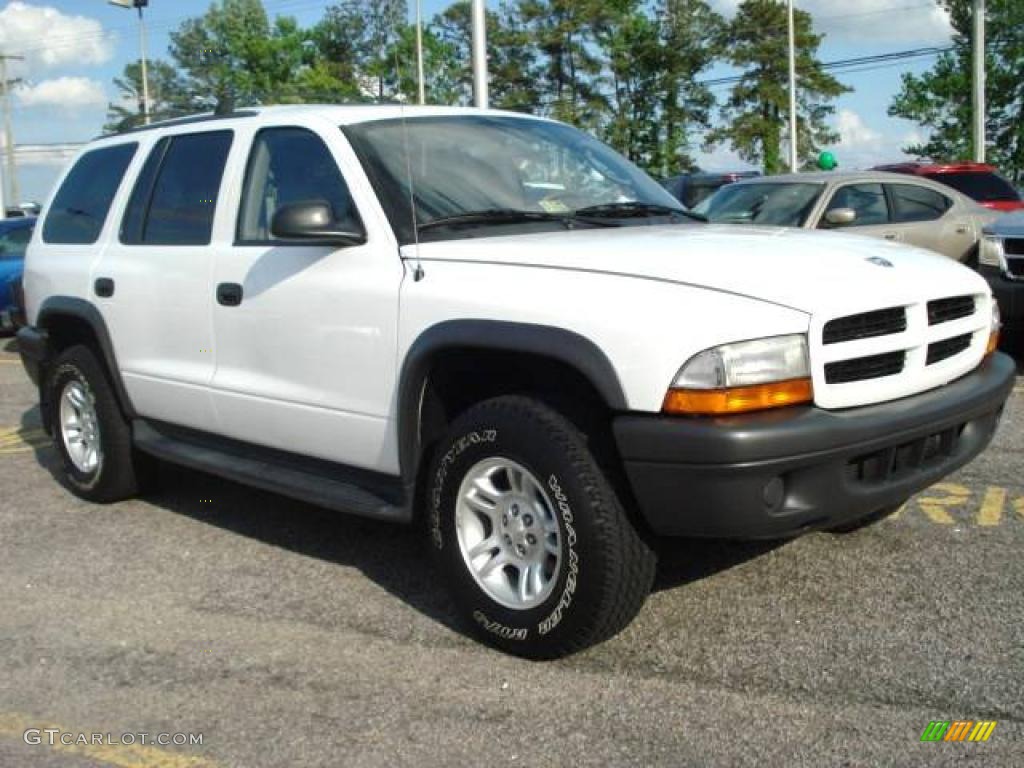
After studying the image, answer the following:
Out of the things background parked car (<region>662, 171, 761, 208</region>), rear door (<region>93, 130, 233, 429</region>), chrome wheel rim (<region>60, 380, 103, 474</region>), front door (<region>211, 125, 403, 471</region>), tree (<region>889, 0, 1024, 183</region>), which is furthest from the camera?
tree (<region>889, 0, 1024, 183</region>)

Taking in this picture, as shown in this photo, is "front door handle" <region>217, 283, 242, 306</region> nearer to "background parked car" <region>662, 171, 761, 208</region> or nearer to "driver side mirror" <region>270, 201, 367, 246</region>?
"driver side mirror" <region>270, 201, 367, 246</region>

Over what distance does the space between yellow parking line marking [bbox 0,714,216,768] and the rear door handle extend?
8.38ft

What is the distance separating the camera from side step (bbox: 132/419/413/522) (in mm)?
4102

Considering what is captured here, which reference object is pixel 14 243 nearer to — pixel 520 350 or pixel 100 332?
pixel 100 332

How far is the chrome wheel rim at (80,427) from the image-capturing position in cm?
578

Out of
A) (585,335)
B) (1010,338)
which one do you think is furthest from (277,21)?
(585,335)

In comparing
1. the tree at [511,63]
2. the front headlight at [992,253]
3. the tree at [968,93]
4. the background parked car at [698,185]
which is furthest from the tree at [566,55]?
the front headlight at [992,253]

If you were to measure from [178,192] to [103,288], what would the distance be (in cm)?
68

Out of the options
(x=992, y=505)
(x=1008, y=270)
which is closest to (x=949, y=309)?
(x=992, y=505)

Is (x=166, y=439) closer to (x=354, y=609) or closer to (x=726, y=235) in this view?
(x=354, y=609)

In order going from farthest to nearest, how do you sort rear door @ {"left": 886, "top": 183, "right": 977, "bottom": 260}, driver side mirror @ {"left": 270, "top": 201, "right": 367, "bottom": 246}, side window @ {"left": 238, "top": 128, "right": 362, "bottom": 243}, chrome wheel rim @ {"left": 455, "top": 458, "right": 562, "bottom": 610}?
1. rear door @ {"left": 886, "top": 183, "right": 977, "bottom": 260}
2. side window @ {"left": 238, "top": 128, "right": 362, "bottom": 243}
3. driver side mirror @ {"left": 270, "top": 201, "right": 367, "bottom": 246}
4. chrome wheel rim @ {"left": 455, "top": 458, "right": 562, "bottom": 610}

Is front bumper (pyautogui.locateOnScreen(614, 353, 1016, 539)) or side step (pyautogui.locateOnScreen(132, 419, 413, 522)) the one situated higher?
front bumper (pyautogui.locateOnScreen(614, 353, 1016, 539))

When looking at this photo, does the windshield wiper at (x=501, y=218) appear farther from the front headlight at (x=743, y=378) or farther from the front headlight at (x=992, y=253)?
the front headlight at (x=992, y=253)

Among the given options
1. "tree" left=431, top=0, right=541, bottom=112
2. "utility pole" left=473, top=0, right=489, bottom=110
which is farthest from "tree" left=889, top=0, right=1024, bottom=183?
"utility pole" left=473, top=0, right=489, bottom=110
